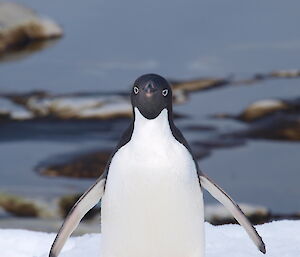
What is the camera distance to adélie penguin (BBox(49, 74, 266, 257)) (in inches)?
67.1

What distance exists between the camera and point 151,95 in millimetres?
1699

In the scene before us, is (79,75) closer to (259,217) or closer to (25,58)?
(25,58)

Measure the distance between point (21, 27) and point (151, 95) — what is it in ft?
10.8

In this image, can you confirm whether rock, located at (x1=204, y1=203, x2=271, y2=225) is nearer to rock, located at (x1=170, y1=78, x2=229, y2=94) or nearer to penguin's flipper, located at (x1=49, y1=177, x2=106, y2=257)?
rock, located at (x1=170, y1=78, x2=229, y2=94)

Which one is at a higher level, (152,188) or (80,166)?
(80,166)

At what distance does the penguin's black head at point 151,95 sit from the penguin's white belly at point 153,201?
0.06 metres

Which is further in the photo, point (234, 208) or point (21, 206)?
point (21, 206)

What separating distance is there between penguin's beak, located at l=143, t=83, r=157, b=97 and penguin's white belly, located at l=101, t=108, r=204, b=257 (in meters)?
0.10

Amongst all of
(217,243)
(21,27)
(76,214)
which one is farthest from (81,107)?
(76,214)

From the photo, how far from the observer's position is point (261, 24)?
4.55 meters

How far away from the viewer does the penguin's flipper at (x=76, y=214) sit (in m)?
1.79

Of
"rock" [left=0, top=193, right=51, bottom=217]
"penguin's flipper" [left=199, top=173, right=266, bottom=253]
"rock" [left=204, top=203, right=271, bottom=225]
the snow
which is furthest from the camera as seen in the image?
"rock" [left=0, top=193, right=51, bottom=217]

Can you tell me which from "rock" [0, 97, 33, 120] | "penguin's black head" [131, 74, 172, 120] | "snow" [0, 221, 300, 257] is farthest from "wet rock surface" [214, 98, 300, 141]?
"penguin's black head" [131, 74, 172, 120]

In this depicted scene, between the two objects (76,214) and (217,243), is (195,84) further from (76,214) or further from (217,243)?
(76,214)
